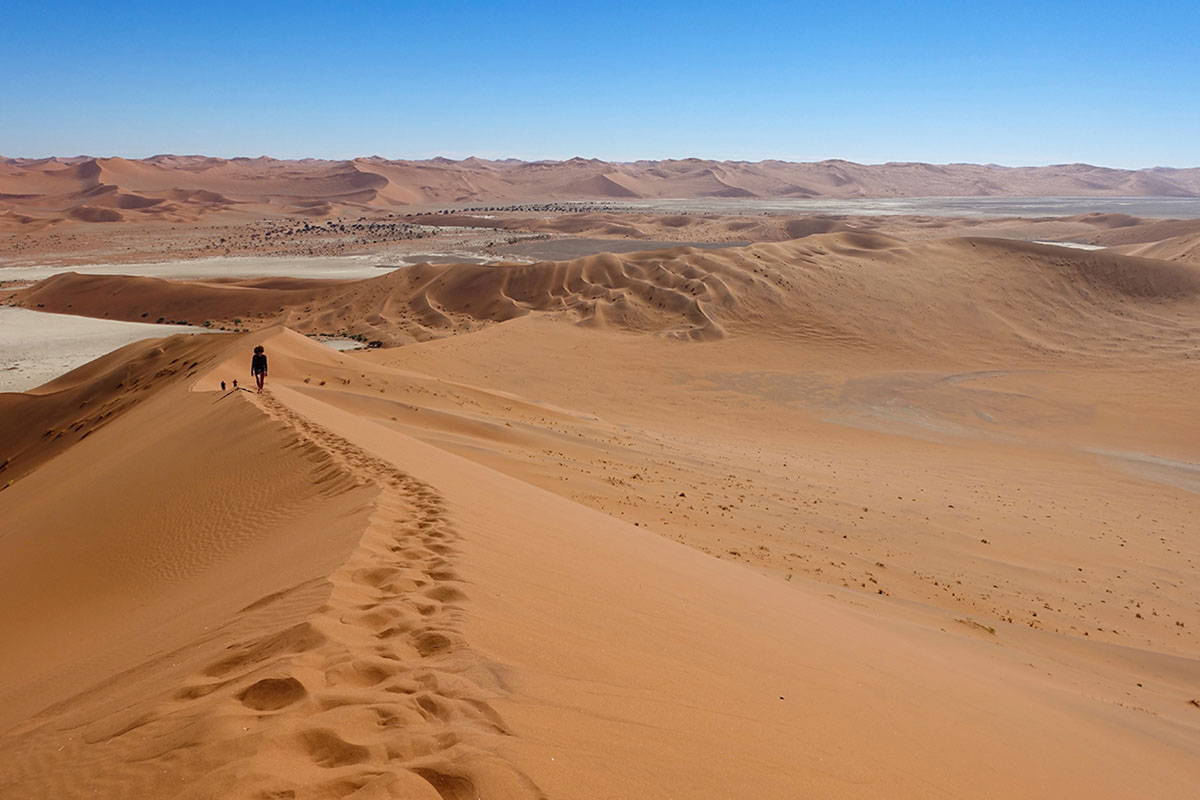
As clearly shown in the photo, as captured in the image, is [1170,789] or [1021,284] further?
[1021,284]

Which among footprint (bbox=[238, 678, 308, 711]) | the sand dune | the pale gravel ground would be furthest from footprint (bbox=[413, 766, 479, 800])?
the sand dune

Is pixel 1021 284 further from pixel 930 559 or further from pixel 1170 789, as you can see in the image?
pixel 1170 789

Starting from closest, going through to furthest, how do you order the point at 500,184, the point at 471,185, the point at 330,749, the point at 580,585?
1. the point at 330,749
2. the point at 580,585
3. the point at 471,185
4. the point at 500,184

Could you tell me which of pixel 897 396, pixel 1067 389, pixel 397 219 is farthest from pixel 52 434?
pixel 397 219

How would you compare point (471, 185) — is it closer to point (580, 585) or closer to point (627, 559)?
point (627, 559)

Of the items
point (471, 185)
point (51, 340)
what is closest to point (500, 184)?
point (471, 185)

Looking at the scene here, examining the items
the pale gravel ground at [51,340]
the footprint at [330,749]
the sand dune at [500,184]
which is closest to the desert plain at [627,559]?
the footprint at [330,749]
